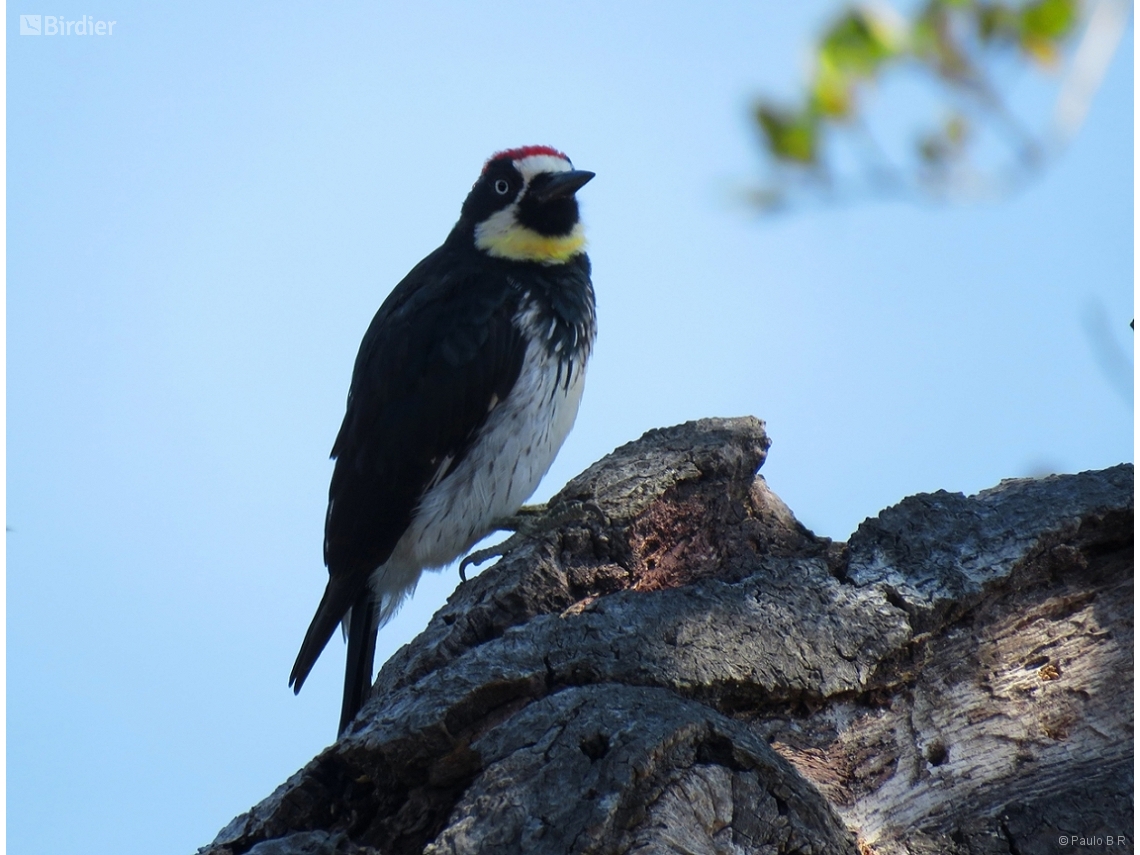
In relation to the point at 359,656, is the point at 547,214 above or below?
above

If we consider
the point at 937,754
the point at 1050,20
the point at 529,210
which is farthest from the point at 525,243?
the point at 937,754

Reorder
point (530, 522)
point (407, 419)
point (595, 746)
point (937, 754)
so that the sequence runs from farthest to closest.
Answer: point (407, 419) < point (530, 522) < point (937, 754) < point (595, 746)

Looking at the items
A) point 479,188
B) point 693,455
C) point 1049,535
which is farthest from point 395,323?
point 1049,535

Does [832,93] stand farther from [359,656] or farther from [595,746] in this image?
[359,656]

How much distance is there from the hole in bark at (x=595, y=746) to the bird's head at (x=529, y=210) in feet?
9.17

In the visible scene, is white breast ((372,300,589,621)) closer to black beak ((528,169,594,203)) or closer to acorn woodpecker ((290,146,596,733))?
acorn woodpecker ((290,146,596,733))

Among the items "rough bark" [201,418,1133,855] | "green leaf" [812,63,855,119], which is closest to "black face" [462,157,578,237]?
"green leaf" [812,63,855,119]

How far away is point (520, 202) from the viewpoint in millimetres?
4918

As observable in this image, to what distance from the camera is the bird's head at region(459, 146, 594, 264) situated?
4824 mm

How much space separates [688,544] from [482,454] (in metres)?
1.31

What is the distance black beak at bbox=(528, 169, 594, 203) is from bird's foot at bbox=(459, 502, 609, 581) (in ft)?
4.36

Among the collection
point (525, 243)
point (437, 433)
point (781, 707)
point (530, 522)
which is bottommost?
point (781, 707)

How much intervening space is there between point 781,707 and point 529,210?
2.82 meters

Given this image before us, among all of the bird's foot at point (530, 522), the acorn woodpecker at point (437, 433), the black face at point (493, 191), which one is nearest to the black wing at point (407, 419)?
the acorn woodpecker at point (437, 433)
